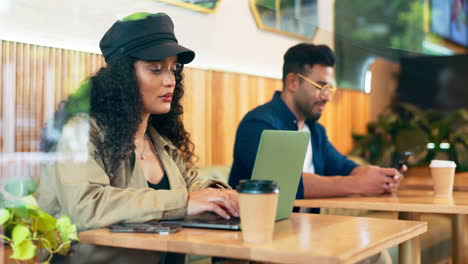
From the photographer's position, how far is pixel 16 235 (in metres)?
1.25

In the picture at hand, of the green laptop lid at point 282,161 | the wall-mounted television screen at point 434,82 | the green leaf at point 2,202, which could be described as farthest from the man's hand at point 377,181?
the wall-mounted television screen at point 434,82

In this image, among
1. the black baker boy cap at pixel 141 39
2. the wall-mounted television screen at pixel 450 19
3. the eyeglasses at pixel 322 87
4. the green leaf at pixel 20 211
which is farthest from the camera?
the wall-mounted television screen at pixel 450 19

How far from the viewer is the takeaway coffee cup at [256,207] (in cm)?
122

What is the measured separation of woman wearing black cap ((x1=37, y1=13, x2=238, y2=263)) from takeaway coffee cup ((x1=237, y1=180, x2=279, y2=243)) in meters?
0.30

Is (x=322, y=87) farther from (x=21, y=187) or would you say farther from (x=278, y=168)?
(x=21, y=187)

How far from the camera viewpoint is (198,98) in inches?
118

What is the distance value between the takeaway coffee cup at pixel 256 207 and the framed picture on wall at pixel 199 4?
1.15 m

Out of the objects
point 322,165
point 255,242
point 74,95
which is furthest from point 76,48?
point 322,165

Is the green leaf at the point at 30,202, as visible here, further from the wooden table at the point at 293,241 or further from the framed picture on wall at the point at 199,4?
the framed picture on wall at the point at 199,4

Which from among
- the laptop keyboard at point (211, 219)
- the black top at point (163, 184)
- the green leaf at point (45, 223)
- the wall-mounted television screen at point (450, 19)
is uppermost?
the wall-mounted television screen at point (450, 19)

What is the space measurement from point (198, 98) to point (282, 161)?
5.04 feet

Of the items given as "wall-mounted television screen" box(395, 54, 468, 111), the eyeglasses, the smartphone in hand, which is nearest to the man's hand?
the smartphone in hand

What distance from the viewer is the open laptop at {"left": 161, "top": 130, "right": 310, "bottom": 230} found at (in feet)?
4.73

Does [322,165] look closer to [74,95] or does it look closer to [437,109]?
[74,95]
